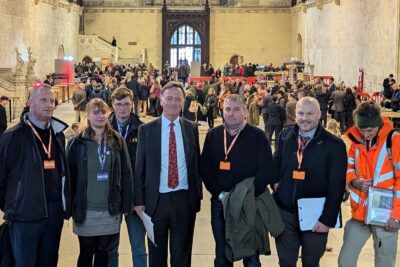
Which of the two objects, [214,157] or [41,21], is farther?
[41,21]

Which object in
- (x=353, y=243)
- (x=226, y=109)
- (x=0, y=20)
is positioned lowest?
(x=353, y=243)

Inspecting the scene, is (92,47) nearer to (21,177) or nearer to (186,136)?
(186,136)

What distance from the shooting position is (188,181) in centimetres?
539

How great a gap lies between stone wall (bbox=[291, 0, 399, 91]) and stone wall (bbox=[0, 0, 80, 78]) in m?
13.6

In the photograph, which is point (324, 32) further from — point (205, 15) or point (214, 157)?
point (214, 157)

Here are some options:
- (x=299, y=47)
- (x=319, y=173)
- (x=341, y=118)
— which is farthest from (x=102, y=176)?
(x=299, y=47)

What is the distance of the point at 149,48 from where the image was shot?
4278cm

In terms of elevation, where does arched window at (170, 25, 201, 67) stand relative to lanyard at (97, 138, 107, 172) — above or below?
above

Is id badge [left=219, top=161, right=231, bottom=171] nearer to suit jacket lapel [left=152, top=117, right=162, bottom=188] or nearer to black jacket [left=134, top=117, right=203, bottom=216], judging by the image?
black jacket [left=134, top=117, right=203, bottom=216]

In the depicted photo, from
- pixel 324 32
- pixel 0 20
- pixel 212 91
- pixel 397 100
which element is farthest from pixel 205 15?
pixel 397 100

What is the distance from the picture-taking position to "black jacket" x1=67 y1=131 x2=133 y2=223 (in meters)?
5.14

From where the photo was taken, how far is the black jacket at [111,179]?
5.14 m

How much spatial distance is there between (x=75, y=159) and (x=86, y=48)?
116ft

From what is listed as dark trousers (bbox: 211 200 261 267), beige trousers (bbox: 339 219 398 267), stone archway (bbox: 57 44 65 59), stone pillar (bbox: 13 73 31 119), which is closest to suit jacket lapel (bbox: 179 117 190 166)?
dark trousers (bbox: 211 200 261 267)
